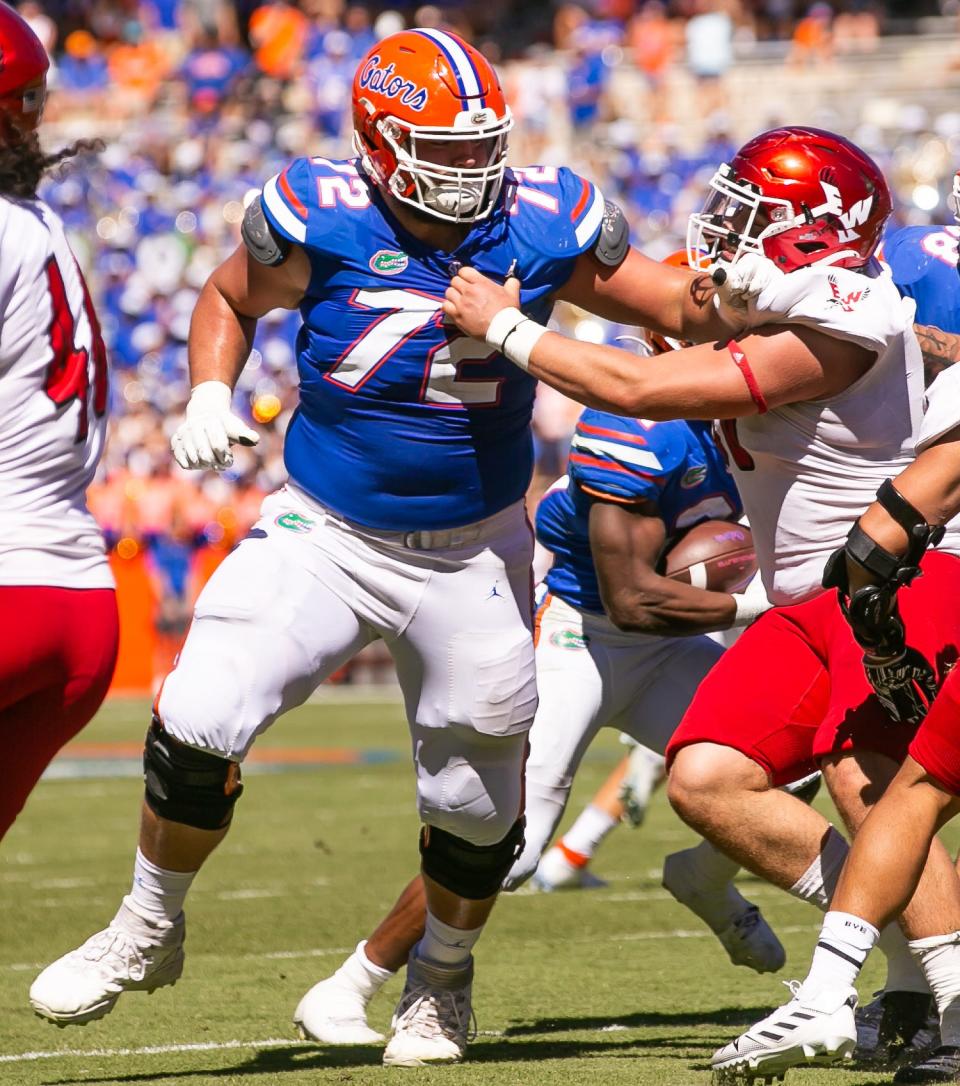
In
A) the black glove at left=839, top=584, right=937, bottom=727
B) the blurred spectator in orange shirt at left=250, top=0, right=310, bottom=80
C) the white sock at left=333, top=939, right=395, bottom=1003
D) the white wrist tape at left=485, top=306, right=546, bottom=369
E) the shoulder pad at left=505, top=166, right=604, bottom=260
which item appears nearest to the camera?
the black glove at left=839, top=584, right=937, bottom=727

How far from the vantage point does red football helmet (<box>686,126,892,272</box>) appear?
13.2 feet

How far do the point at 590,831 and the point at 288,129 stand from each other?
14.4 meters

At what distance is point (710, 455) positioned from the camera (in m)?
5.38

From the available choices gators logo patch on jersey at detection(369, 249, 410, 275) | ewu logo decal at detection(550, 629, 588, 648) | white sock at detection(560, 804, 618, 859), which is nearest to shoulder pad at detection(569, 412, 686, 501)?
ewu logo decal at detection(550, 629, 588, 648)

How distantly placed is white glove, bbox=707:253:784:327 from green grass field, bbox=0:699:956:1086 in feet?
5.14

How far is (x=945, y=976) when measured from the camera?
146 inches

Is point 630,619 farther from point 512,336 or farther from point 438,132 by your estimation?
point 438,132

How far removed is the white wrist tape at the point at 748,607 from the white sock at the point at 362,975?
1371 mm

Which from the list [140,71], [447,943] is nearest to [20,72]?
[447,943]

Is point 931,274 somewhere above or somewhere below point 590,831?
above

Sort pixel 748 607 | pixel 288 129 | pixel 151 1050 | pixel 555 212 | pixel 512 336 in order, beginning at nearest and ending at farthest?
pixel 512 336
pixel 555 212
pixel 151 1050
pixel 748 607
pixel 288 129

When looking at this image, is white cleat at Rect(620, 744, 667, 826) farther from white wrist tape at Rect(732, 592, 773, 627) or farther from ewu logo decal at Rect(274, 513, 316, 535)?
ewu logo decal at Rect(274, 513, 316, 535)

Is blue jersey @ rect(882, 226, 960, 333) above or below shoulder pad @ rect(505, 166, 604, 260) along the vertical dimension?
below

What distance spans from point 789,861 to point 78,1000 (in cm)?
150
